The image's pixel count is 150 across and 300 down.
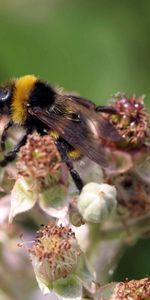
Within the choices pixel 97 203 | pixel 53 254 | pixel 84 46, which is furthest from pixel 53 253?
pixel 84 46

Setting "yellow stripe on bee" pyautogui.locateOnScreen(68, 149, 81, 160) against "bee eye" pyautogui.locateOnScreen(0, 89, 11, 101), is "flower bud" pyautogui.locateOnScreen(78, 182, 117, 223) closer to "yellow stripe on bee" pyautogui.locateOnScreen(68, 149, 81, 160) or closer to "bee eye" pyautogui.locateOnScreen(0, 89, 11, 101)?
"yellow stripe on bee" pyautogui.locateOnScreen(68, 149, 81, 160)

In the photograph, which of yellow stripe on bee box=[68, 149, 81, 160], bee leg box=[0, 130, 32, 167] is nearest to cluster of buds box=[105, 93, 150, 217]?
yellow stripe on bee box=[68, 149, 81, 160]

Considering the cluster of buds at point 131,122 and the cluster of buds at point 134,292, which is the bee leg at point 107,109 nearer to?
the cluster of buds at point 131,122

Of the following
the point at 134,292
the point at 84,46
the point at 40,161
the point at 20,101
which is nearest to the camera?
the point at 134,292

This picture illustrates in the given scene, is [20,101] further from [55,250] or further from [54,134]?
[55,250]

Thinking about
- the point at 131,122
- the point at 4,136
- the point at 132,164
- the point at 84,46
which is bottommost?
the point at 132,164

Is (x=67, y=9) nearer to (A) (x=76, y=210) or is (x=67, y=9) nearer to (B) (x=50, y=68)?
(B) (x=50, y=68)
